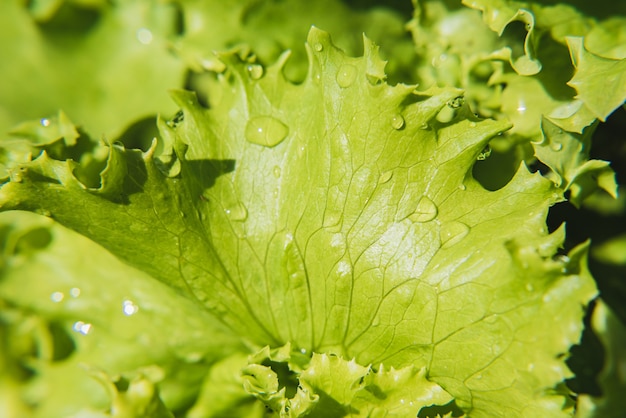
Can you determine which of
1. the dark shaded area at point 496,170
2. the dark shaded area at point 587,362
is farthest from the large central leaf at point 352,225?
the dark shaded area at point 587,362

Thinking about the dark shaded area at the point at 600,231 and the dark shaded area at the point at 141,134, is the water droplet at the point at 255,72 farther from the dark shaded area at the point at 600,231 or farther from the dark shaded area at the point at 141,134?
the dark shaded area at the point at 600,231

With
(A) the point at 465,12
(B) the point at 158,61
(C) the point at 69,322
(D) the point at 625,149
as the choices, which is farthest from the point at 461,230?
(B) the point at 158,61

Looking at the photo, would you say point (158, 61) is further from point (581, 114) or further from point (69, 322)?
point (581, 114)

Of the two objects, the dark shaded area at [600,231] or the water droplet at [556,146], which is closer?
the water droplet at [556,146]

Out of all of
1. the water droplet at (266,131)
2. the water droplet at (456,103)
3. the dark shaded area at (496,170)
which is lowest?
the dark shaded area at (496,170)

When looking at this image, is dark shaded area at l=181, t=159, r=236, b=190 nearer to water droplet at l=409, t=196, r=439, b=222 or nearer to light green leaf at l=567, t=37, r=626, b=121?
water droplet at l=409, t=196, r=439, b=222

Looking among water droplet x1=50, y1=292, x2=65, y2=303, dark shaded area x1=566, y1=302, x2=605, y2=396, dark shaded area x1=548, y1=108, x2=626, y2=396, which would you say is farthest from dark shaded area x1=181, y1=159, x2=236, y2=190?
dark shaded area x1=566, y1=302, x2=605, y2=396
